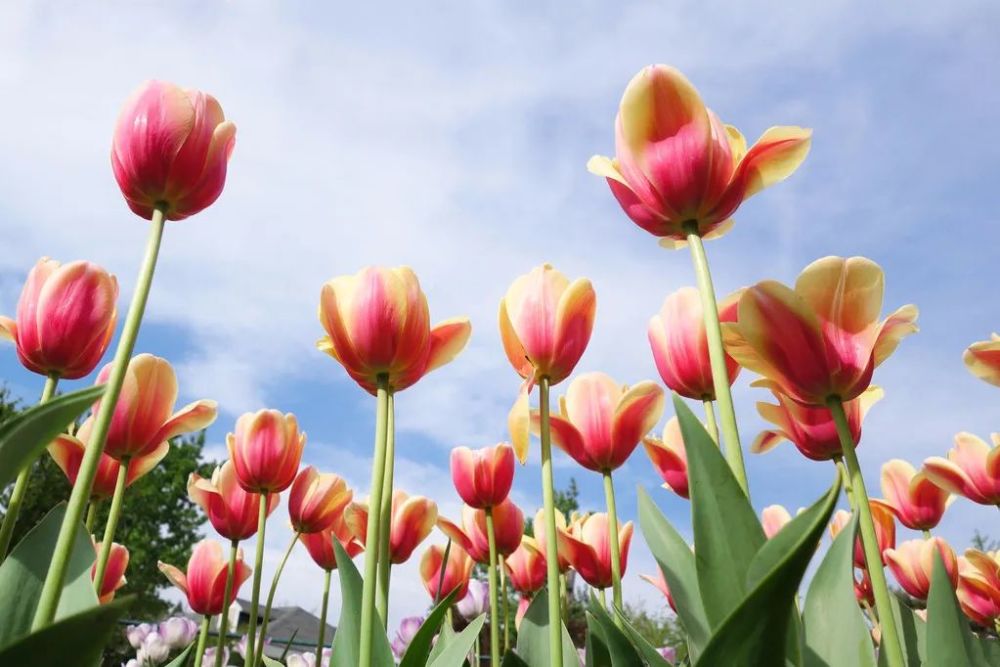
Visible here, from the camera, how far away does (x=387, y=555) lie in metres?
1.56

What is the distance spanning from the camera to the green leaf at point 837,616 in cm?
99

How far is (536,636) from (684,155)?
3.82 ft

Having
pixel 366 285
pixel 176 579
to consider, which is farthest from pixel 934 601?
pixel 176 579

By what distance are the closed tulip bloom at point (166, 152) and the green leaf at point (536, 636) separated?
1.19m

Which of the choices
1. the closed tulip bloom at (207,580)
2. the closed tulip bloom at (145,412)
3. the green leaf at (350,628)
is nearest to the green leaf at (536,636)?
the green leaf at (350,628)

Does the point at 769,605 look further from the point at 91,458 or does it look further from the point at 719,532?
the point at 91,458

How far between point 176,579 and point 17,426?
283 centimetres

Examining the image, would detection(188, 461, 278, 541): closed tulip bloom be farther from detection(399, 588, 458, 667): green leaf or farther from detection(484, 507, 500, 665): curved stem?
detection(399, 588, 458, 667): green leaf

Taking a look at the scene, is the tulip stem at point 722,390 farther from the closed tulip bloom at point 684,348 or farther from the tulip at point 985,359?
the tulip at point 985,359

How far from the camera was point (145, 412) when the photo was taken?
72.9 inches

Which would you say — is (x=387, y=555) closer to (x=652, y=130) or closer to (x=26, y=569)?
(x=26, y=569)

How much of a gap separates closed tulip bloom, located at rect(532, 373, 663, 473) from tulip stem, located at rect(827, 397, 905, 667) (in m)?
0.73

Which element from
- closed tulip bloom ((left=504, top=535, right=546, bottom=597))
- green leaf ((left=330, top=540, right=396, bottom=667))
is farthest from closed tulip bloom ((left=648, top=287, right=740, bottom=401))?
closed tulip bloom ((left=504, top=535, right=546, bottom=597))

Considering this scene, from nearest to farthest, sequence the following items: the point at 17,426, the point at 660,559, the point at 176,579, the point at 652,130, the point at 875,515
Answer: the point at 17,426 → the point at 660,559 → the point at 652,130 → the point at 875,515 → the point at 176,579
